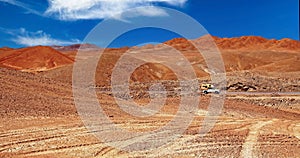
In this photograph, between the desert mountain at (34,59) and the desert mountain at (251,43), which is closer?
the desert mountain at (34,59)

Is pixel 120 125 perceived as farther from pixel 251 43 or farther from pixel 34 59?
pixel 251 43

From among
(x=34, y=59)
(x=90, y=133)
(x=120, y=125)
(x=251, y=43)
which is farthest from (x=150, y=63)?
(x=251, y=43)

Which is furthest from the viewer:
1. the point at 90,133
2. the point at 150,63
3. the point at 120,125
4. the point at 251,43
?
the point at 251,43

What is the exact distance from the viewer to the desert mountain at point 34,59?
9257 centimetres

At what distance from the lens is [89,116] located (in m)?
19.0

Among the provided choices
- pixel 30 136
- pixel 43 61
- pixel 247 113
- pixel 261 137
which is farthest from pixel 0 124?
pixel 43 61

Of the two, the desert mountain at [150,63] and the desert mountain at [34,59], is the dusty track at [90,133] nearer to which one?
the desert mountain at [150,63]

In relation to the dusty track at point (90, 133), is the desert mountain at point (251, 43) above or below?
above

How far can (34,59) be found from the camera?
321ft

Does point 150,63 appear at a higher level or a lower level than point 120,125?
higher

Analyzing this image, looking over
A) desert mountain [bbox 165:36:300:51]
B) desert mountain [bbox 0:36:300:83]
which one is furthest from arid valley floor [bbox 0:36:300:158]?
desert mountain [bbox 165:36:300:51]

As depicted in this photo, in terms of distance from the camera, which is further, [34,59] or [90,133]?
[34,59]

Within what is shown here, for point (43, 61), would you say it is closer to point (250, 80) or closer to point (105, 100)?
point (250, 80)

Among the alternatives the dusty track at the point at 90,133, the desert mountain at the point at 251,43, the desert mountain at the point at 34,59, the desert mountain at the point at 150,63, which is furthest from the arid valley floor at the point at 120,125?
the desert mountain at the point at 251,43
